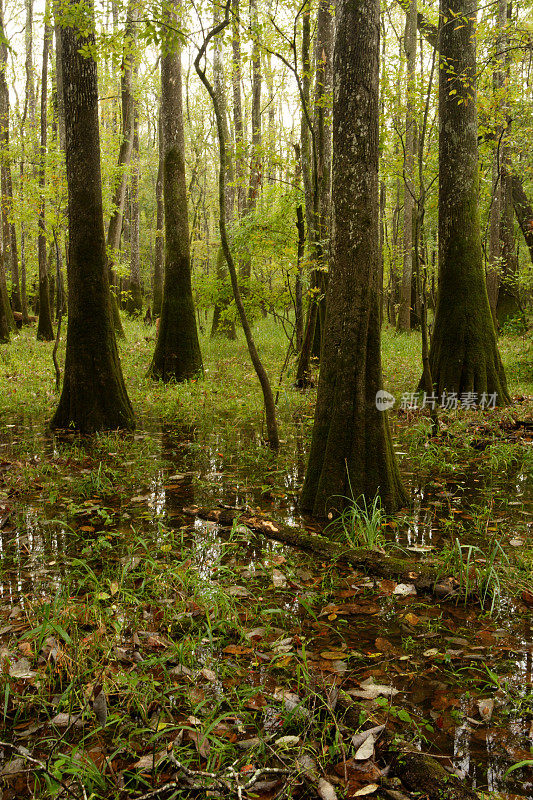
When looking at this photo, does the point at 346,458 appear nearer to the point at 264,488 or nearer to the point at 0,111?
the point at 264,488

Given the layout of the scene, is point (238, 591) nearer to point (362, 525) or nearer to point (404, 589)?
point (404, 589)

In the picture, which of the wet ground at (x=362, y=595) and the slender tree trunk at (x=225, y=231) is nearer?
the wet ground at (x=362, y=595)

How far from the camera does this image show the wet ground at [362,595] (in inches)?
83.1

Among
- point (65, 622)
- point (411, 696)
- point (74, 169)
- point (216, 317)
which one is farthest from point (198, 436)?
point (216, 317)

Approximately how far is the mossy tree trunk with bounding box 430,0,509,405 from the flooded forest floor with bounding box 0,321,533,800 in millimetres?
2577

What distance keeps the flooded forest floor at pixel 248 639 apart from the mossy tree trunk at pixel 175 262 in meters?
4.67

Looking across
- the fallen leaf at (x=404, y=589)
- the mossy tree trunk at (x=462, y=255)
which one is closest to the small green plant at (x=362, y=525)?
the fallen leaf at (x=404, y=589)

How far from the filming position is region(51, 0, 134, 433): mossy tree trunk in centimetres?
649

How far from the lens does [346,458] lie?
14.2 ft

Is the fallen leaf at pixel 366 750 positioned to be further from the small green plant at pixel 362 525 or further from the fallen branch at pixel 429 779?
the small green plant at pixel 362 525

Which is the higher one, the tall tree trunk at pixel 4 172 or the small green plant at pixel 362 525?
the tall tree trunk at pixel 4 172

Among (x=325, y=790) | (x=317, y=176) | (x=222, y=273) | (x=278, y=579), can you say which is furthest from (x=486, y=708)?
(x=222, y=273)

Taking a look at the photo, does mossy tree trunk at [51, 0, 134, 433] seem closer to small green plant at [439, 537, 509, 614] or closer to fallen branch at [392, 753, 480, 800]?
small green plant at [439, 537, 509, 614]

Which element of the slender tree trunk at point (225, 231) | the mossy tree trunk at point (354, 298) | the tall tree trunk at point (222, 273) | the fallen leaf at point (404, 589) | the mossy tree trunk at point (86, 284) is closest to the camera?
the fallen leaf at point (404, 589)
